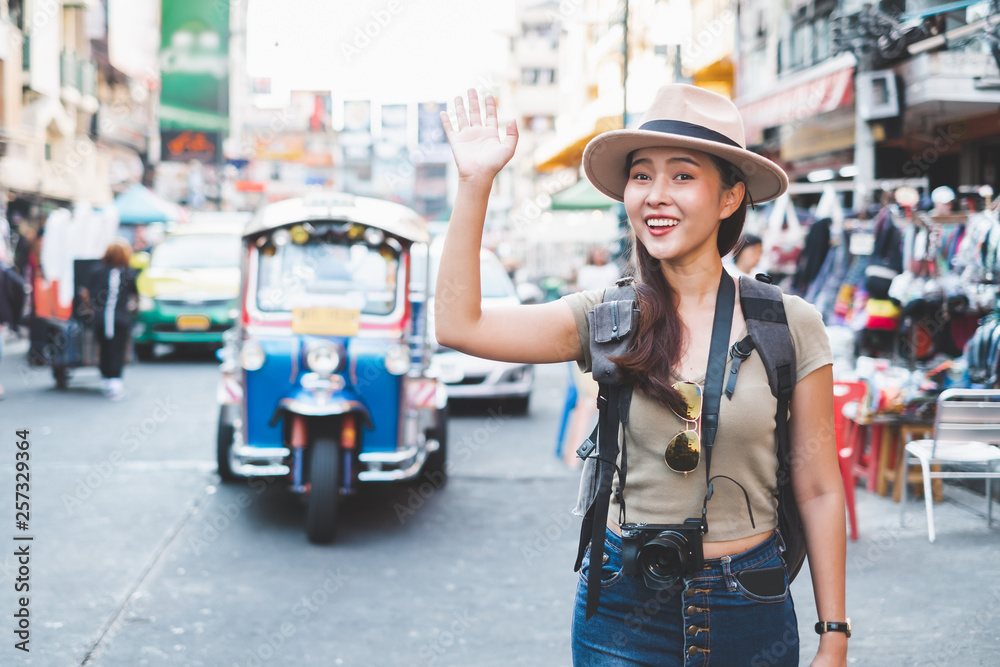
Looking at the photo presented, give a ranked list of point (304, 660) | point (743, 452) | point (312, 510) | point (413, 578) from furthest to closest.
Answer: point (312, 510), point (413, 578), point (304, 660), point (743, 452)

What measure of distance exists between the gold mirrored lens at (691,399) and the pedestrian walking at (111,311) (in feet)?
34.8

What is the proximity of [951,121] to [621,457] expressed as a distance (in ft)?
42.3

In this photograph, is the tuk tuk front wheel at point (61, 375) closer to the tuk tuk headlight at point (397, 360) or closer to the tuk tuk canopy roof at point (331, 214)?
the tuk tuk canopy roof at point (331, 214)

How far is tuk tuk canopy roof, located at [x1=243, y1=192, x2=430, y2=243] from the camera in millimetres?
6629

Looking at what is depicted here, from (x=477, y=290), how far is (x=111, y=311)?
10.6 m

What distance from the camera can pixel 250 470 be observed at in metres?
6.27

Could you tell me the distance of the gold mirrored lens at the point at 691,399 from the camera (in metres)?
1.97

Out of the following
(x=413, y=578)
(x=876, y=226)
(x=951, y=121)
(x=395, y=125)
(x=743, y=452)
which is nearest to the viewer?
(x=743, y=452)

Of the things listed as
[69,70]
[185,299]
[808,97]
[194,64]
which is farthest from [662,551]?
[69,70]

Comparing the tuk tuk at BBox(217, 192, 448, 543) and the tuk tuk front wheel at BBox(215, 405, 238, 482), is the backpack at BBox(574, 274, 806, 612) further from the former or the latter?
the tuk tuk front wheel at BBox(215, 405, 238, 482)

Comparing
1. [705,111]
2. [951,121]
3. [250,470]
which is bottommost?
[250,470]

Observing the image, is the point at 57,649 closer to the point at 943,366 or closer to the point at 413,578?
the point at 413,578

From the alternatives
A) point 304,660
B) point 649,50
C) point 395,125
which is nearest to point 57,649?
point 304,660

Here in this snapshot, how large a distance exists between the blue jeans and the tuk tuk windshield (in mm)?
4852
